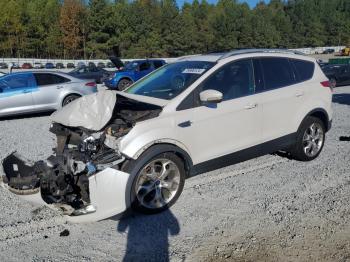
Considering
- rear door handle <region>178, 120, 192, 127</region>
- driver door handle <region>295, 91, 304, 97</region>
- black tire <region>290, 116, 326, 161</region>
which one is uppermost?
driver door handle <region>295, 91, 304, 97</region>

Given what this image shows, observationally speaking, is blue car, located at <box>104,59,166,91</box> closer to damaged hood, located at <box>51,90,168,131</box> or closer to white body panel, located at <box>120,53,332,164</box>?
white body panel, located at <box>120,53,332,164</box>

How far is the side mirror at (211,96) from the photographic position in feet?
15.0

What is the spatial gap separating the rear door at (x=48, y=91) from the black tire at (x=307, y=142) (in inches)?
289

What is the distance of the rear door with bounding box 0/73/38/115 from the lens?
34.4ft

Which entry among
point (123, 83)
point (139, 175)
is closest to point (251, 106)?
point (139, 175)

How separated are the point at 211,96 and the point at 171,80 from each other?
0.84 metres

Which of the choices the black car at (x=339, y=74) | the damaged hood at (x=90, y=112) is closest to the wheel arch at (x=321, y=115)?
the damaged hood at (x=90, y=112)

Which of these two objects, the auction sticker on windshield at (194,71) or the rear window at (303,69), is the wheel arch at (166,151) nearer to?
the auction sticker on windshield at (194,71)

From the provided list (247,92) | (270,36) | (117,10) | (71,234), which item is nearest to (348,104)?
(247,92)

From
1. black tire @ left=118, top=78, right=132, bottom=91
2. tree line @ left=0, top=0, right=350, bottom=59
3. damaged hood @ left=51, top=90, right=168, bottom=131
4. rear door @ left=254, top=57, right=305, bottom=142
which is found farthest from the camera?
tree line @ left=0, top=0, right=350, bottom=59

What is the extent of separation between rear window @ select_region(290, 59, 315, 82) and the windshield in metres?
1.64

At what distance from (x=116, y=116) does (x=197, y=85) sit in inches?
41.3

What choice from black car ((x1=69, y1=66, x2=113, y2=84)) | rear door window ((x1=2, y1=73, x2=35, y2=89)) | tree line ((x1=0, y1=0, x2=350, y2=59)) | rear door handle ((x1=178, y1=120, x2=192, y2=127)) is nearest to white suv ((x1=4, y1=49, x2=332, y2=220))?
rear door handle ((x1=178, y1=120, x2=192, y2=127))

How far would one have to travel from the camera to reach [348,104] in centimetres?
1284
